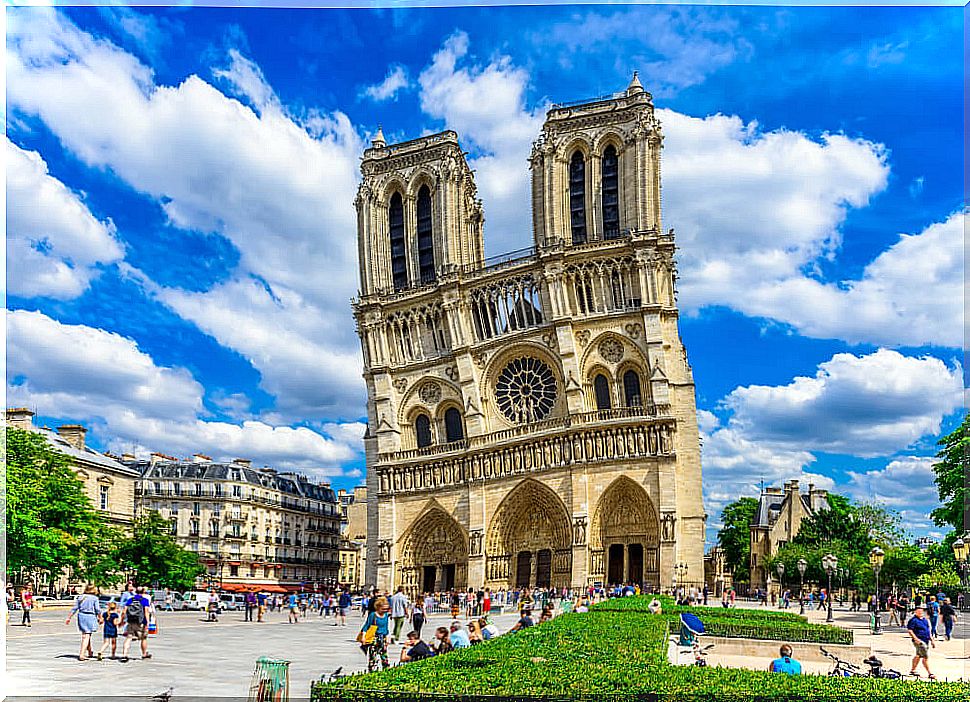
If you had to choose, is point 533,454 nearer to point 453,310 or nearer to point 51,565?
point 453,310

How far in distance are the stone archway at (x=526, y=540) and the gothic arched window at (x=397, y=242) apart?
50.5 feet

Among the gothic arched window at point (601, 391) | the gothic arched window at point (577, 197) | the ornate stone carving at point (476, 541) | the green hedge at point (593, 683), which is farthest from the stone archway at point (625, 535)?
the green hedge at point (593, 683)

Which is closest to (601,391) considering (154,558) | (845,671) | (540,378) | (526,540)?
(540,378)

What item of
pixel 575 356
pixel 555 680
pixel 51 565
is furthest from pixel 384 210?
pixel 555 680

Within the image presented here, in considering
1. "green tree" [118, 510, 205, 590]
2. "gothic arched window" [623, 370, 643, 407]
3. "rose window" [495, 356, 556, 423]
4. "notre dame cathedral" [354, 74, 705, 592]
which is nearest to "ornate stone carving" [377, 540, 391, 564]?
"notre dame cathedral" [354, 74, 705, 592]

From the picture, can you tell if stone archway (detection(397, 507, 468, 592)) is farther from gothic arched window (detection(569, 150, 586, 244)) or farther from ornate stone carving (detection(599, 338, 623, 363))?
gothic arched window (detection(569, 150, 586, 244))

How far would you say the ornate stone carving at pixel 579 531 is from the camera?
45531 mm

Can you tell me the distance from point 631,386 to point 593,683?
4045cm

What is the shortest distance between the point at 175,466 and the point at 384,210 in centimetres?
2333

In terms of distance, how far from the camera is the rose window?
5038cm

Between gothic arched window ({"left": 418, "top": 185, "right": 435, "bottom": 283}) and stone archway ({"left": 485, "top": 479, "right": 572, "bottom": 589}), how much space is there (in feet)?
47.3

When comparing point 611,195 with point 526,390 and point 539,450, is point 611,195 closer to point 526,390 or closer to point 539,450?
point 526,390

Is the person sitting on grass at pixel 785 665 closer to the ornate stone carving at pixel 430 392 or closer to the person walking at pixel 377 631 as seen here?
the person walking at pixel 377 631

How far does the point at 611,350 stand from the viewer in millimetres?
48531
